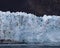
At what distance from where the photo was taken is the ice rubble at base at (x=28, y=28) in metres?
1.54

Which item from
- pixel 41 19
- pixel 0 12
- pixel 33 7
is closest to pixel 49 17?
pixel 41 19

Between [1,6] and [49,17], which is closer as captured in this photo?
[49,17]

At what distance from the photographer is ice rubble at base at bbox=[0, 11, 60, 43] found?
154cm

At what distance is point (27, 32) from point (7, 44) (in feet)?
0.63

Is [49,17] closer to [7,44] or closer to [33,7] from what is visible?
[33,7]

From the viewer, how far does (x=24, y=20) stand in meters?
1.56

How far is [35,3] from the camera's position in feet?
5.61

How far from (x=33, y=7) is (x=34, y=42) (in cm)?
35

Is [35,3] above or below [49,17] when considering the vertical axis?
above

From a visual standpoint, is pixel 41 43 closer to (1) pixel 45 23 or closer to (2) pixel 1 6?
(1) pixel 45 23

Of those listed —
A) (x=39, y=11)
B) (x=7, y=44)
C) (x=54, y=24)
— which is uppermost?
(x=39, y=11)

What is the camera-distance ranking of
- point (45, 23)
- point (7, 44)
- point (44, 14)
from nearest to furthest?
point (7, 44) → point (45, 23) → point (44, 14)

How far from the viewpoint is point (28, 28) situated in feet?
5.10

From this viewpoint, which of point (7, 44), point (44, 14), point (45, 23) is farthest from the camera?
point (44, 14)
